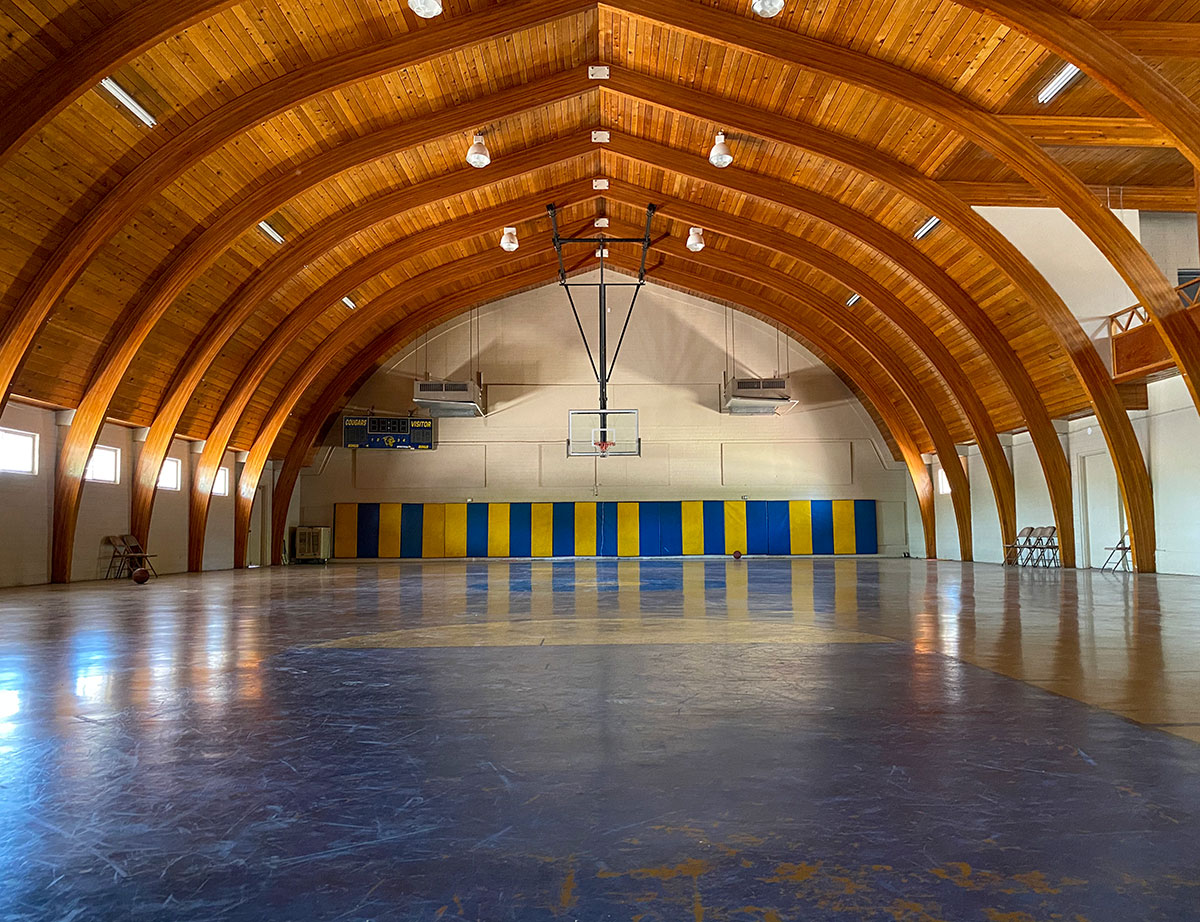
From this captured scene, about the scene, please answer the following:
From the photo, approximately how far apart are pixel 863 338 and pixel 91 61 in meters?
23.0

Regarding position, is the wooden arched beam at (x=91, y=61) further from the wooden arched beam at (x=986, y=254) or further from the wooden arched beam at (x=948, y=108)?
the wooden arched beam at (x=986, y=254)

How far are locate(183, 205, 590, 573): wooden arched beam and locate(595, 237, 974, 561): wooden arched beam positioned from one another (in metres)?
5.96

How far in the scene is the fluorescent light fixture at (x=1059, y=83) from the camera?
→ 14883mm

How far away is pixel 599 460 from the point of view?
35.6m

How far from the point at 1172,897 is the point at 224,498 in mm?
30974

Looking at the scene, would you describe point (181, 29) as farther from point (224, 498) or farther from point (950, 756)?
point (224, 498)

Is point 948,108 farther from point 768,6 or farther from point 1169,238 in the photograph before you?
point 1169,238

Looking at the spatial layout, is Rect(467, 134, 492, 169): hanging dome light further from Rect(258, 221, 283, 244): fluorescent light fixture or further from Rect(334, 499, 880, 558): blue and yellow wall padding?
Rect(334, 499, 880, 558): blue and yellow wall padding

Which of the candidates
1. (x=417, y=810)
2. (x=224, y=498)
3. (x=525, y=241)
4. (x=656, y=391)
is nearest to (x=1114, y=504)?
(x=656, y=391)

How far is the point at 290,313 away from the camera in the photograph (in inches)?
1022

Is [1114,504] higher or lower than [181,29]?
lower

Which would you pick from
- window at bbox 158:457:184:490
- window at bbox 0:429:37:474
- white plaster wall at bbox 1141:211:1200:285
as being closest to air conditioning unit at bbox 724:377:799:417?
white plaster wall at bbox 1141:211:1200:285

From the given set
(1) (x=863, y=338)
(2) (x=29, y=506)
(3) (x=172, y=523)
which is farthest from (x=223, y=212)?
(1) (x=863, y=338)

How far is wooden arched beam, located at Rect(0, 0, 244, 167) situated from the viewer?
515 inches
